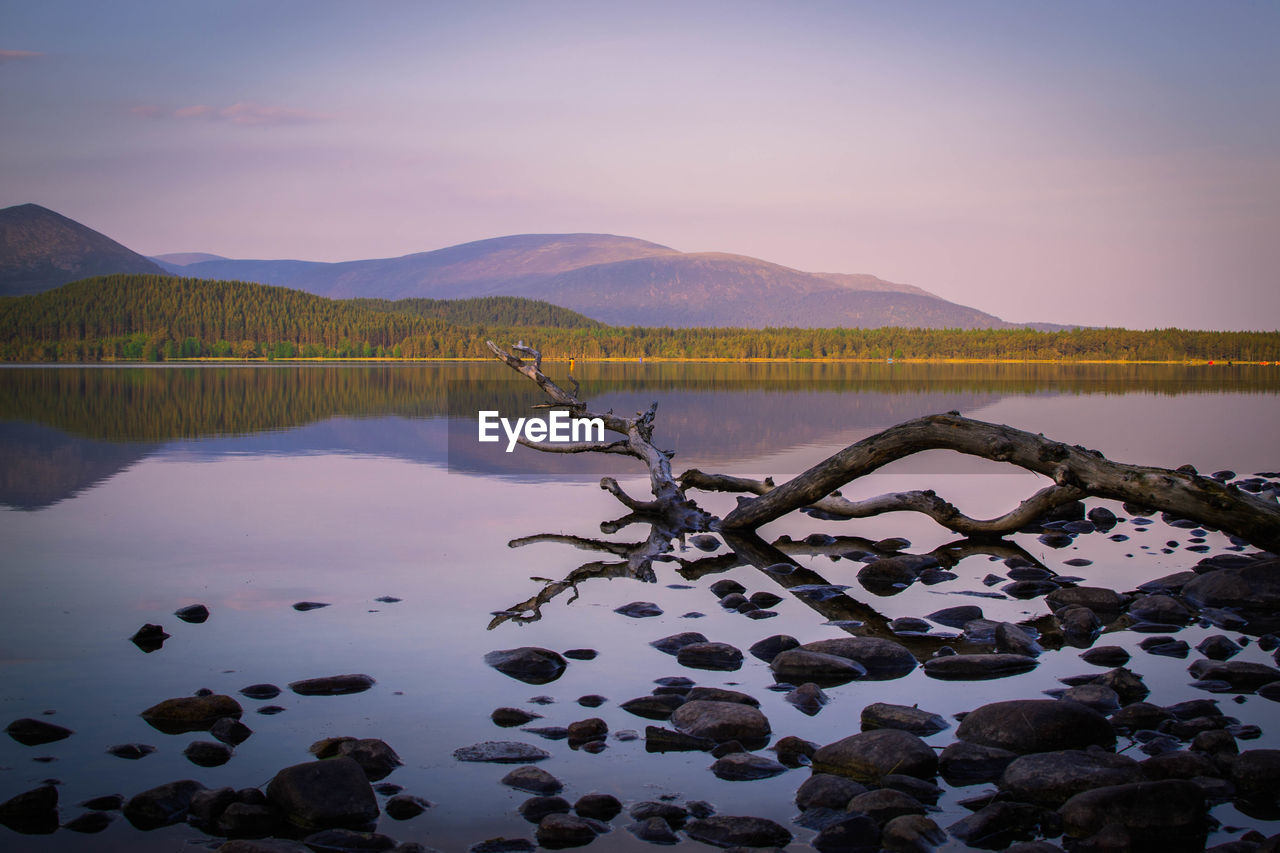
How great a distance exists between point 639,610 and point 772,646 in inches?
74.0

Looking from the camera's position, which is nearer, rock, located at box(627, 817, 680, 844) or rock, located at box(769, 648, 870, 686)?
rock, located at box(627, 817, 680, 844)

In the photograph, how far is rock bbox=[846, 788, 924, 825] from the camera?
5742 millimetres

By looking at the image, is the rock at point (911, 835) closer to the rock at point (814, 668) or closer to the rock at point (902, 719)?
the rock at point (902, 719)

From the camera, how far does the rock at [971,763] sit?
6309mm

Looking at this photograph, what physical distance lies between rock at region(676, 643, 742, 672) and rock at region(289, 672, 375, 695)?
98.1 inches

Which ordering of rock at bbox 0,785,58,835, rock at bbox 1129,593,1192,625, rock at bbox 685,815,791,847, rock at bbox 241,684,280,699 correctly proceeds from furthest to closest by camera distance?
rock at bbox 1129,593,1192,625 → rock at bbox 241,684,280,699 → rock at bbox 0,785,58,835 → rock at bbox 685,815,791,847

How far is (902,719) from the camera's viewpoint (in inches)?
→ 281

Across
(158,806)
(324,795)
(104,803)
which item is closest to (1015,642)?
(324,795)

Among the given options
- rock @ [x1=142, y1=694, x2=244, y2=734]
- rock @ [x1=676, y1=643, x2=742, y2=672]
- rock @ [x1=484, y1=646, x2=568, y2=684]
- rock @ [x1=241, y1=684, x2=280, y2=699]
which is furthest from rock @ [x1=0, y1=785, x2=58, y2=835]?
rock @ [x1=676, y1=643, x2=742, y2=672]

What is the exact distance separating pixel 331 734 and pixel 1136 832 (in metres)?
4.78

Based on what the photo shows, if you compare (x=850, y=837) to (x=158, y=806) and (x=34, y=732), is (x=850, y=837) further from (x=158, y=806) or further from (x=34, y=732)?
(x=34, y=732)

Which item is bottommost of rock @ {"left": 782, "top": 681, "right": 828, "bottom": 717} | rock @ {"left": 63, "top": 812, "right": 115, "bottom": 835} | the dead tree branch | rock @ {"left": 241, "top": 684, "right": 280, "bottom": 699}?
rock @ {"left": 63, "top": 812, "right": 115, "bottom": 835}

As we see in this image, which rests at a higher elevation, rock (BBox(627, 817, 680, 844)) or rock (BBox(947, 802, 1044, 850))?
rock (BBox(947, 802, 1044, 850))

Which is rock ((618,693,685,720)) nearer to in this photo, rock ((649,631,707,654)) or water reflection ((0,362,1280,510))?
rock ((649,631,707,654))
